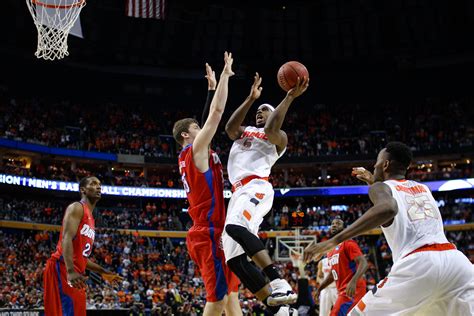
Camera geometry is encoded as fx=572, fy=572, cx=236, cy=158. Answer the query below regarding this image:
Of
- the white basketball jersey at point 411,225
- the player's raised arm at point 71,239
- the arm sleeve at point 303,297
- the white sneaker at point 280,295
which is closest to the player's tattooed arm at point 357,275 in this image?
the arm sleeve at point 303,297

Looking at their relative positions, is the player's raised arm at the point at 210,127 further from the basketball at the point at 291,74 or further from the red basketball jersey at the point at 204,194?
the basketball at the point at 291,74

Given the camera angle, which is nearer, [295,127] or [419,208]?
[419,208]

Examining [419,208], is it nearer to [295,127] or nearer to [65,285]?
[65,285]

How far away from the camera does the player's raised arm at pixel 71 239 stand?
5.89 metres

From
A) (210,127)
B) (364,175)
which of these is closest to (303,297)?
(364,175)

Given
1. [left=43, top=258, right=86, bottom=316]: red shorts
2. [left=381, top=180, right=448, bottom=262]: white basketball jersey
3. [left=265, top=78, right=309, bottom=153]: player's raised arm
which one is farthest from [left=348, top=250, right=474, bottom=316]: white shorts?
[left=43, top=258, right=86, bottom=316]: red shorts

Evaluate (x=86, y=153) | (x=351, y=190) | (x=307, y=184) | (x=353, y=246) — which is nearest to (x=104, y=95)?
(x=86, y=153)

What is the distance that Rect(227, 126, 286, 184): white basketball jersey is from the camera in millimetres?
5938

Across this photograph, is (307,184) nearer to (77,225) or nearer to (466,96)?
(466,96)

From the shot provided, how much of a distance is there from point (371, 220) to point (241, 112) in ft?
7.74

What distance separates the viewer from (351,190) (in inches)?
1430

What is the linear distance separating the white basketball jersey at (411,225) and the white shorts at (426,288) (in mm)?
115

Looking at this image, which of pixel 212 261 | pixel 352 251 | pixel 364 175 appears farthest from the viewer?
pixel 352 251

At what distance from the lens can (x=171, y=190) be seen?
3672 cm
